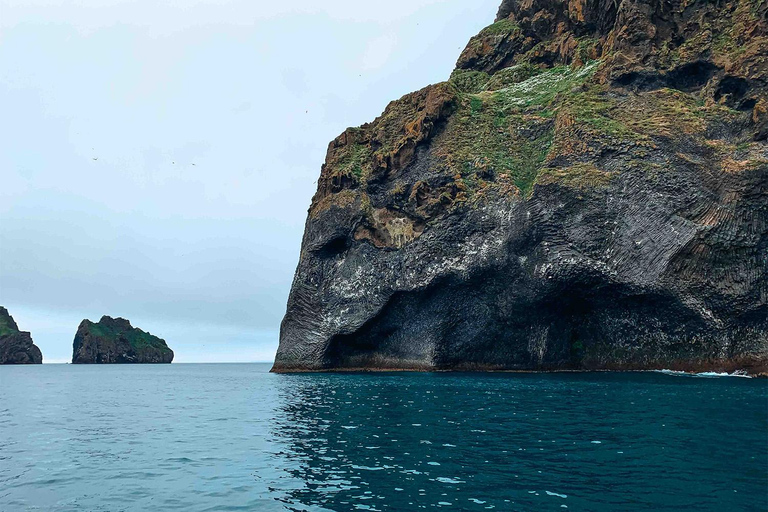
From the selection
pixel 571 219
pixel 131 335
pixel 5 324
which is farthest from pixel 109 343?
pixel 571 219

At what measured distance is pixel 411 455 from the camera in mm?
16219

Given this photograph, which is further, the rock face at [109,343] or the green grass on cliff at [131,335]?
the green grass on cliff at [131,335]

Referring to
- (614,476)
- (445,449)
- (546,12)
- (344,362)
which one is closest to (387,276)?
(344,362)

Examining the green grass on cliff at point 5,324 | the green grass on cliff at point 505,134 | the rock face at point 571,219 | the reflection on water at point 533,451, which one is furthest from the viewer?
the green grass on cliff at point 5,324

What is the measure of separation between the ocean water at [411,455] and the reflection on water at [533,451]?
7 cm

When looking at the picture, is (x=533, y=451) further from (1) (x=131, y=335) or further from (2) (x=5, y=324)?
(2) (x=5, y=324)

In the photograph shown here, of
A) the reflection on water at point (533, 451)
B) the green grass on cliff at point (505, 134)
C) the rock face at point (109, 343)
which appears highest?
the green grass on cliff at point (505, 134)

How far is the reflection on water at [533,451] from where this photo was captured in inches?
460

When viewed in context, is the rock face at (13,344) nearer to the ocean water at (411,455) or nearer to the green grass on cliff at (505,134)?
the ocean water at (411,455)

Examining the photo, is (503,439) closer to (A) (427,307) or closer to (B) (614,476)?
(B) (614,476)

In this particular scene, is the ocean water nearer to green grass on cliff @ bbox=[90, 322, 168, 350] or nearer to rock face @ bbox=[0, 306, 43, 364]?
green grass on cliff @ bbox=[90, 322, 168, 350]

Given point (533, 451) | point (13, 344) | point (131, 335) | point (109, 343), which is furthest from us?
point (131, 335)

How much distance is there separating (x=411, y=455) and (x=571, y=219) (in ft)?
126

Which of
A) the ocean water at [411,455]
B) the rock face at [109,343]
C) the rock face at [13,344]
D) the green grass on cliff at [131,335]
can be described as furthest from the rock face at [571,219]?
the rock face at [13,344]
